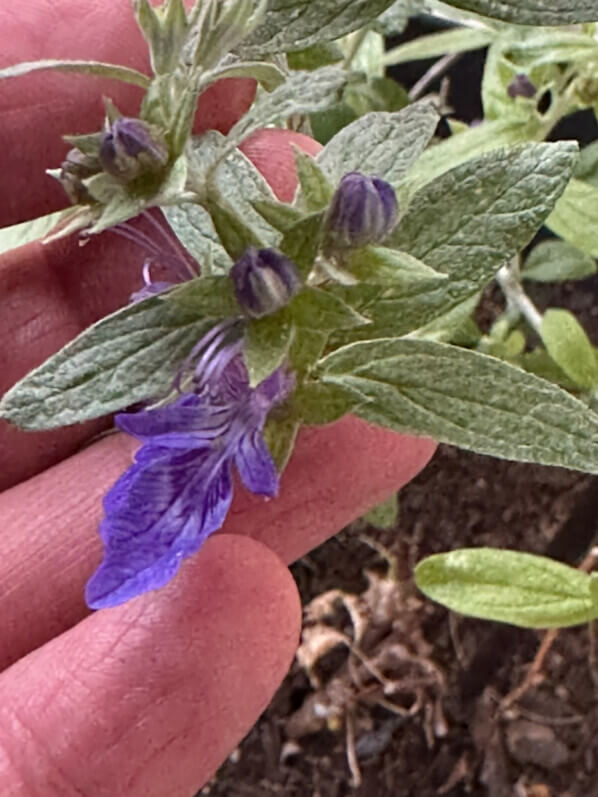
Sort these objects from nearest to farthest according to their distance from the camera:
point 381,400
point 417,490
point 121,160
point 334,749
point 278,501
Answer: point 121,160
point 381,400
point 278,501
point 334,749
point 417,490

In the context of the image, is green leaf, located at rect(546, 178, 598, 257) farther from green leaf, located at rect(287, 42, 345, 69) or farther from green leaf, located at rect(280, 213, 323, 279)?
green leaf, located at rect(280, 213, 323, 279)

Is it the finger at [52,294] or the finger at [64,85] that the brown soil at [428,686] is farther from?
the finger at [64,85]

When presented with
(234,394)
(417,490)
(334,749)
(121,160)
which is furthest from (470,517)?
(121,160)

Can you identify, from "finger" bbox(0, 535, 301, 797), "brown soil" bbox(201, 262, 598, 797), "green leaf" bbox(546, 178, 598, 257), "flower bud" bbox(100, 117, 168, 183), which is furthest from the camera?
"brown soil" bbox(201, 262, 598, 797)

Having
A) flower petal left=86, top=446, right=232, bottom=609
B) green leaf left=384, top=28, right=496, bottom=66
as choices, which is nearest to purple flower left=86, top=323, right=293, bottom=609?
flower petal left=86, top=446, right=232, bottom=609

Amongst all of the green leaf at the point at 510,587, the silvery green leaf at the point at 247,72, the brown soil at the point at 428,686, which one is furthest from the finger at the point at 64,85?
the brown soil at the point at 428,686

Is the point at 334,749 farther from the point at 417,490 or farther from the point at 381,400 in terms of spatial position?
the point at 381,400
